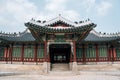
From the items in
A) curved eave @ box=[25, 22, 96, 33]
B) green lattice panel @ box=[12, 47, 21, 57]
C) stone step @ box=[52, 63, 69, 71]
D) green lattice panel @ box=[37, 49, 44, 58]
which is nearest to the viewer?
curved eave @ box=[25, 22, 96, 33]

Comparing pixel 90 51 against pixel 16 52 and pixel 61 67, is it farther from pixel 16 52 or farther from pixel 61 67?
pixel 16 52

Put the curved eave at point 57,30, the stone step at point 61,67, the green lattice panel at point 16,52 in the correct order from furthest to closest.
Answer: the green lattice panel at point 16,52
the stone step at point 61,67
the curved eave at point 57,30

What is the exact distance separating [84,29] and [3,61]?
1396 centimetres

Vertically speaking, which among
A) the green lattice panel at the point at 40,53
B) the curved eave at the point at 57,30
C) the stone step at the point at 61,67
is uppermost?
the curved eave at the point at 57,30

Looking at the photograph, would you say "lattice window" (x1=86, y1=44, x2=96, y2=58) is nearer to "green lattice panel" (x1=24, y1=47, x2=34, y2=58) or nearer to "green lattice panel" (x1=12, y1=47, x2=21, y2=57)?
"green lattice panel" (x1=24, y1=47, x2=34, y2=58)

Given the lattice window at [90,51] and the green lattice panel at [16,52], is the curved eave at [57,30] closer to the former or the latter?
the lattice window at [90,51]

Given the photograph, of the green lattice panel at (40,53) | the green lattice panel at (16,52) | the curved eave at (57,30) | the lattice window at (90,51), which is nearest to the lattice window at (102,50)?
the lattice window at (90,51)

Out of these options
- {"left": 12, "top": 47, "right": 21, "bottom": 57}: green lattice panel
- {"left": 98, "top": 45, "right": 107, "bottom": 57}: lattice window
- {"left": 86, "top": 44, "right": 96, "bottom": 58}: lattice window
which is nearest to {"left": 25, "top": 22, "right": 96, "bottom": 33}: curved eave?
{"left": 86, "top": 44, "right": 96, "bottom": 58}: lattice window

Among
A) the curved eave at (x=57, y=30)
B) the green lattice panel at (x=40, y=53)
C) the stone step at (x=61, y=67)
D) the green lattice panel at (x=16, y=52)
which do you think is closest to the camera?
the curved eave at (x=57, y=30)

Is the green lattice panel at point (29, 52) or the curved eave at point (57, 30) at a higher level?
the curved eave at point (57, 30)

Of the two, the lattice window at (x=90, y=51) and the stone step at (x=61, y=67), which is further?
the lattice window at (x=90, y=51)

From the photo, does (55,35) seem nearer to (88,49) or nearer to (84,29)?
(84,29)

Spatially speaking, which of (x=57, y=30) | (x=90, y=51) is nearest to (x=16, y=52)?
(x=57, y=30)

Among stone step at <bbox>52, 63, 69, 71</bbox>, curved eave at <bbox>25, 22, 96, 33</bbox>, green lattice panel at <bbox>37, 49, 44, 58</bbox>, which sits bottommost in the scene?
stone step at <bbox>52, 63, 69, 71</bbox>
